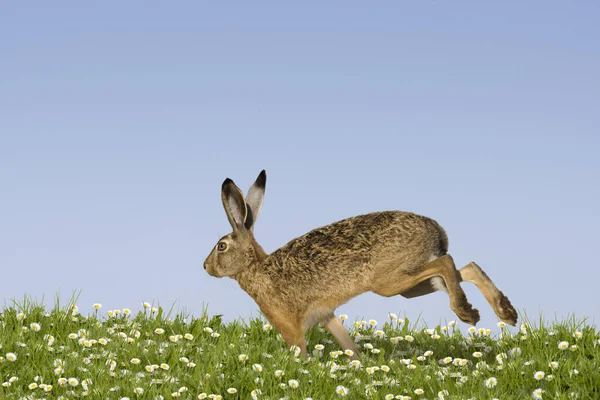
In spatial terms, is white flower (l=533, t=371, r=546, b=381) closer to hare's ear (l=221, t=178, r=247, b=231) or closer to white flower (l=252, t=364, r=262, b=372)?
white flower (l=252, t=364, r=262, b=372)

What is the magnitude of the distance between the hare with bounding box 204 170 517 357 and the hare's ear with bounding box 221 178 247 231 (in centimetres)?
1

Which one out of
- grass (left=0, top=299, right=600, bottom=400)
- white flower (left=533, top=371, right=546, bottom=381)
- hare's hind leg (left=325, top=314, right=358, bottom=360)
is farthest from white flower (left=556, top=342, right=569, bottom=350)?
hare's hind leg (left=325, top=314, right=358, bottom=360)

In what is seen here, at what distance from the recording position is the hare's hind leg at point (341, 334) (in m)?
9.65

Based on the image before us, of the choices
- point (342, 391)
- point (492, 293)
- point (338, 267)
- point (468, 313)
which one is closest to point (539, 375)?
point (468, 313)

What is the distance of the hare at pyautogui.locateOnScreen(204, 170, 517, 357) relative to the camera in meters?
8.88

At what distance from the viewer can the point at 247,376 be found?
770 cm

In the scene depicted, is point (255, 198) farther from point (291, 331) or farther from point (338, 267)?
point (291, 331)

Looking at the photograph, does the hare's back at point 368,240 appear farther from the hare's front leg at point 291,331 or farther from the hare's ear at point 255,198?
the hare's ear at point 255,198

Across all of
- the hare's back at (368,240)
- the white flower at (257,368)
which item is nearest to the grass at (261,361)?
the white flower at (257,368)

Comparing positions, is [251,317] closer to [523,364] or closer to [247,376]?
[247,376]

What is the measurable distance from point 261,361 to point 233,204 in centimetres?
221

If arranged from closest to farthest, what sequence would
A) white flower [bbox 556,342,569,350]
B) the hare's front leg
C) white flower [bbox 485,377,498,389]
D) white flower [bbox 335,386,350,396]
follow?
1. white flower [bbox 335,386,350,396]
2. white flower [bbox 485,377,498,389]
3. white flower [bbox 556,342,569,350]
4. the hare's front leg

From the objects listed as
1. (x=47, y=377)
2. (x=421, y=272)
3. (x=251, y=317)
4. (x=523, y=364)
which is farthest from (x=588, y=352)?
(x=47, y=377)

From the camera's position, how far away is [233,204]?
9875 mm
